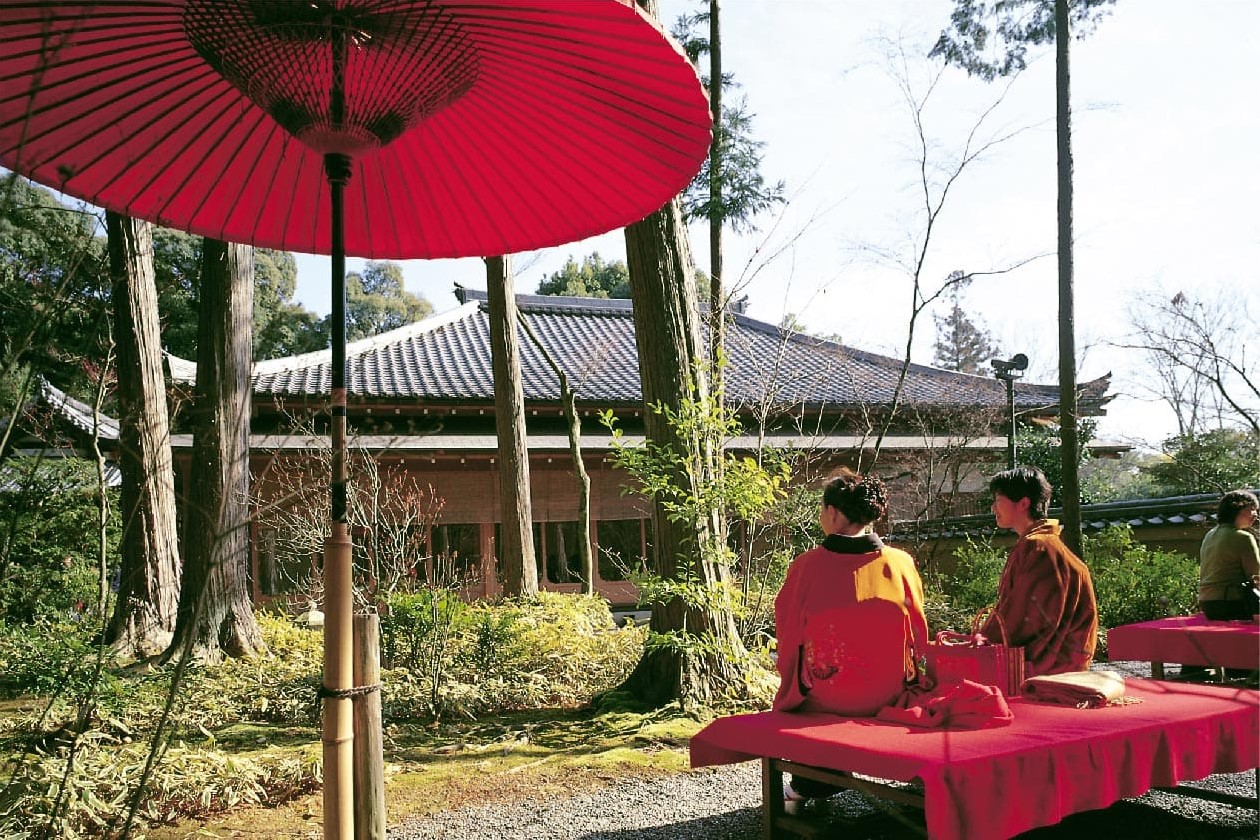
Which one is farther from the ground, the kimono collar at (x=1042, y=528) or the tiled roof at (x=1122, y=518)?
the kimono collar at (x=1042, y=528)

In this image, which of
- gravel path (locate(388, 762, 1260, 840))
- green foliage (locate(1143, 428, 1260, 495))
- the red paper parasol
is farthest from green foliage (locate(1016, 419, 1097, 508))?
the red paper parasol

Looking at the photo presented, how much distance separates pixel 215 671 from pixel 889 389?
12.6m

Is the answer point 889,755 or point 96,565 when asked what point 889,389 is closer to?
point 96,565

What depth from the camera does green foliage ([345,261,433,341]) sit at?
29156 mm

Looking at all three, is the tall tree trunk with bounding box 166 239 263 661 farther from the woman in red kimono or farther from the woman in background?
the woman in background

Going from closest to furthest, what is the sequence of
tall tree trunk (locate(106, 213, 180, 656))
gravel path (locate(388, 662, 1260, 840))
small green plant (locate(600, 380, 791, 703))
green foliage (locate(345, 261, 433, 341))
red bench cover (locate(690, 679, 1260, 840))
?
red bench cover (locate(690, 679, 1260, 840))
gravel path (locate(388, 662, 1260, 840))
small green plant (locate(600, 380, 791, 703))
tall tree trunk (locate(106, 213, 180, 656))
green foliage (locate(345, 261, 433, 341))

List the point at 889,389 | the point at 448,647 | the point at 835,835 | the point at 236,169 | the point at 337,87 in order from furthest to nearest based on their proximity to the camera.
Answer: the point at 889,389 → the point at 448,647 → the point at 835,835 → the point at 236,169 → the point at 337,87

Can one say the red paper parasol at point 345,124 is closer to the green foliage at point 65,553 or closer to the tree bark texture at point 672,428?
the tree bark texture at point 672,428

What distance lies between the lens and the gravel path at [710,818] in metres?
3.66

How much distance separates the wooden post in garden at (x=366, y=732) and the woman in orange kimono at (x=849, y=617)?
7.91 feet

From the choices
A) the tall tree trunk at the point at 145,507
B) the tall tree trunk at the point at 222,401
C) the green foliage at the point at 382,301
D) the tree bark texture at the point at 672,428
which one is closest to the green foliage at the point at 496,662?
the tree bark texture at the point at 672,428

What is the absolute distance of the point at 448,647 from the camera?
6625mm

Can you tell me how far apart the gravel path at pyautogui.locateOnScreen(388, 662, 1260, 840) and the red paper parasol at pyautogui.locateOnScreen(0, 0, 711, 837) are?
8.55 ft

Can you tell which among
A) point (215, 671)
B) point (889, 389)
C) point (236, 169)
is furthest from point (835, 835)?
point (889, 389)
